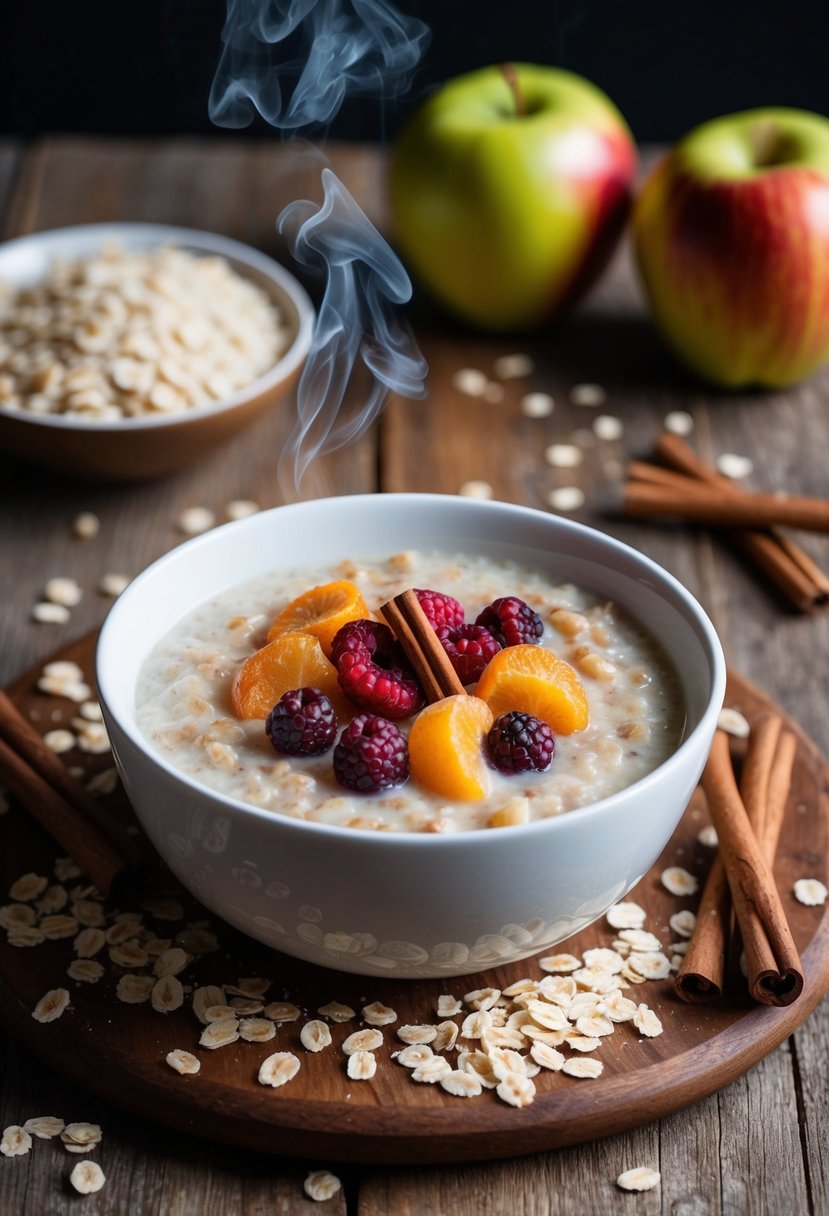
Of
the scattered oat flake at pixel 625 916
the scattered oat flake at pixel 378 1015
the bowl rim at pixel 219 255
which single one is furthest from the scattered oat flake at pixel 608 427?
the scattered oat flake at pixel 378 1015

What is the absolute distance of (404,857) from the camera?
1.24 meters

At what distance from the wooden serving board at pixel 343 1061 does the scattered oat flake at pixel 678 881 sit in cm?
1

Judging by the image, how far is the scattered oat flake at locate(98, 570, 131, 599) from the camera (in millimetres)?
2221

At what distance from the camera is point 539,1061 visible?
1356mm

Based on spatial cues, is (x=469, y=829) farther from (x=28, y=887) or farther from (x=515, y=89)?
(x=515, y=89)

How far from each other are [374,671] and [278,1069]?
1.30 feet

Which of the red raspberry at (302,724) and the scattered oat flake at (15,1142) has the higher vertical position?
the red raspberry at (302,724)

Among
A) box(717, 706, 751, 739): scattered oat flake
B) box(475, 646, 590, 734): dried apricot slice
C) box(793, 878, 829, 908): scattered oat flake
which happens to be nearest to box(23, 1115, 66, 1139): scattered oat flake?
box(475, 646, 590, 734): dried apricot slice

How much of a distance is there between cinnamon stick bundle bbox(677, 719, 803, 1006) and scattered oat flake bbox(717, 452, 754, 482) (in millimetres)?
830

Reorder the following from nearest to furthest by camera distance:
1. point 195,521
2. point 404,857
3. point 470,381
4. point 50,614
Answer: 1. point 404,857
2. point 50,614
3. point 195,521
4. point 470,381

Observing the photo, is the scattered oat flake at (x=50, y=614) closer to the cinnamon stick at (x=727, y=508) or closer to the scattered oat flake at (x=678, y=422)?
the cinnamon stick at (x=727, y=508)

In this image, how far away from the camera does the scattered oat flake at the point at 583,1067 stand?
1345 millimetres

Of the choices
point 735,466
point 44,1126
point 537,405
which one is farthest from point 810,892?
point 537,405

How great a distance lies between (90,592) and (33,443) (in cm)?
29
